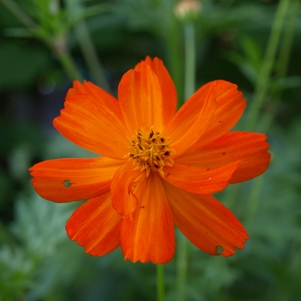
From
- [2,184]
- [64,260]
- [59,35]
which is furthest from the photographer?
[2,184]

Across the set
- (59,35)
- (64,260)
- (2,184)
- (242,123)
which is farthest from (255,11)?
(2,184)

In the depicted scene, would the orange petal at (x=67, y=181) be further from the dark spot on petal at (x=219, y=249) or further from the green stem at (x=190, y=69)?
the green stem at (x=190, y=69)

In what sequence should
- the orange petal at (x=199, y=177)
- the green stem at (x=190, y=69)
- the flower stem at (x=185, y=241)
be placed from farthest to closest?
the green stem at (x=190, y=69) < the flower stem at (x=185, y=241) < the orange petal at (x=199, y=177)

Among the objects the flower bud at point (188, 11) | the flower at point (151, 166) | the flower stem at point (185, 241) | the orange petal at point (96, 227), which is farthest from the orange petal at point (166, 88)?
the flower bud at point (188, 11)

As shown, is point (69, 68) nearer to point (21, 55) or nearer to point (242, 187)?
point (242, 187)

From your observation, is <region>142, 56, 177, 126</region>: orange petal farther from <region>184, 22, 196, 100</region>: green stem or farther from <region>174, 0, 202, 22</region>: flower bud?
<region>174, 0, 202, 22</region>: flower bud

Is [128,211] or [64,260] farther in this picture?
[64,260]

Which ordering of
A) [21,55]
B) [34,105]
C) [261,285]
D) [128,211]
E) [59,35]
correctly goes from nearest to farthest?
1. [128,211]
2. [59,35]
3. [261,285]
4. [21,55]
5. [34,105]

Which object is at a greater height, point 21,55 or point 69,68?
point 21,55
